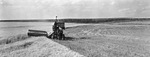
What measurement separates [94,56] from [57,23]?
10995mm

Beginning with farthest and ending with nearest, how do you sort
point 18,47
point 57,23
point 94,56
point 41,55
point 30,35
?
1. point 30,35
2. point 57,23
3. point 18,47
4. point 41,55
5. point 94,56

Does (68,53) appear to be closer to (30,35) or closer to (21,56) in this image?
(21,56)

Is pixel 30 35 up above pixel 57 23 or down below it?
below

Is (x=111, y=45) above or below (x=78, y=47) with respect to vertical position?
below

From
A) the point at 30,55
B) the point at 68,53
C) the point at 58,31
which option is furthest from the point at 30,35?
the point at 68,53

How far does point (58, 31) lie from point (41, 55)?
8175mm

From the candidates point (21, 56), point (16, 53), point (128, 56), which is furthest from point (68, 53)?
point (16, 53)

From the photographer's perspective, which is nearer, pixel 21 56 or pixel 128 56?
pixel 128 56

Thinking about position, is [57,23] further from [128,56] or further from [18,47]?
[128,56]

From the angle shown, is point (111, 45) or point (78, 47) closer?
point (78, 47)

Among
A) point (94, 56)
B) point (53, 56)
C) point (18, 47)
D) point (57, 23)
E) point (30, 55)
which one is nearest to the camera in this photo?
point (94, 56)

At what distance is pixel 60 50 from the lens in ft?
42.6

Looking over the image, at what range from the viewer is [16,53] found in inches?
630

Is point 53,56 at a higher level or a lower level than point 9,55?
higher
